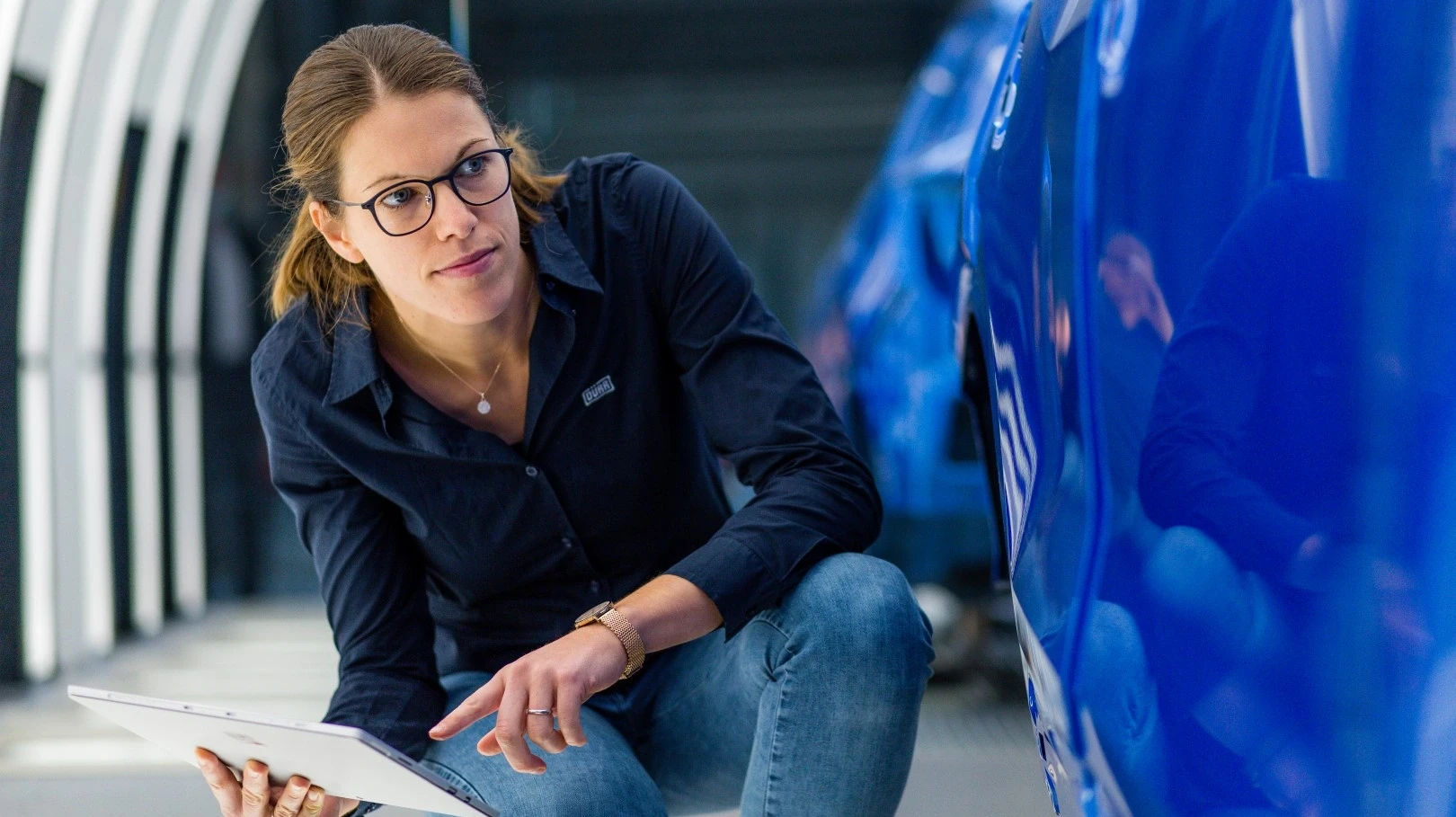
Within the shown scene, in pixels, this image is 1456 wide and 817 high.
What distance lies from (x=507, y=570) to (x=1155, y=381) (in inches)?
38.0

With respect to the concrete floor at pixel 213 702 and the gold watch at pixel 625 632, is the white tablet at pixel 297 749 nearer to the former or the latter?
the gold watch at pixel 625 632

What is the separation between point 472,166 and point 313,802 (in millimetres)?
699

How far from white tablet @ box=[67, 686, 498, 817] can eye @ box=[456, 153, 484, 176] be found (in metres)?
0.61

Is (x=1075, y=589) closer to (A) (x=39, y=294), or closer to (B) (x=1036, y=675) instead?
(B) (x=1036, y=675)

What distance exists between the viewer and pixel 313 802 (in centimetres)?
144

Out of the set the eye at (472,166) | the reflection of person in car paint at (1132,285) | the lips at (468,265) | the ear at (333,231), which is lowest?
the reflection of person in car paint at (1132,285)

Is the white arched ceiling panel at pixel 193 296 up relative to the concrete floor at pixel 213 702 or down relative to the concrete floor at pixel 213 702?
up

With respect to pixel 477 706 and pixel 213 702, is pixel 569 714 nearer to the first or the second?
pixel 477 706

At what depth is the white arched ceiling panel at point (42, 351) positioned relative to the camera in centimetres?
419

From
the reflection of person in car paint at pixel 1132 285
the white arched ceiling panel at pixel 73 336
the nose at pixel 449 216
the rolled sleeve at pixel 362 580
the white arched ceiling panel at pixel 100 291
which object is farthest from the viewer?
the white arched ceiling panel at pixel 100 291

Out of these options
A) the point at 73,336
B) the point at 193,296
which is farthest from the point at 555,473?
the point at 193,296

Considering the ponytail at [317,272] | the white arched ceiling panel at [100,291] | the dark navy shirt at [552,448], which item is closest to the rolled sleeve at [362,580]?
the dark navy shirt at [552,448]

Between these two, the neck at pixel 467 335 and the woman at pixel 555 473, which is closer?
the woman at pixel 555 473

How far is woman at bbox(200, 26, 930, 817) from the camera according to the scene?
1.45 meters
